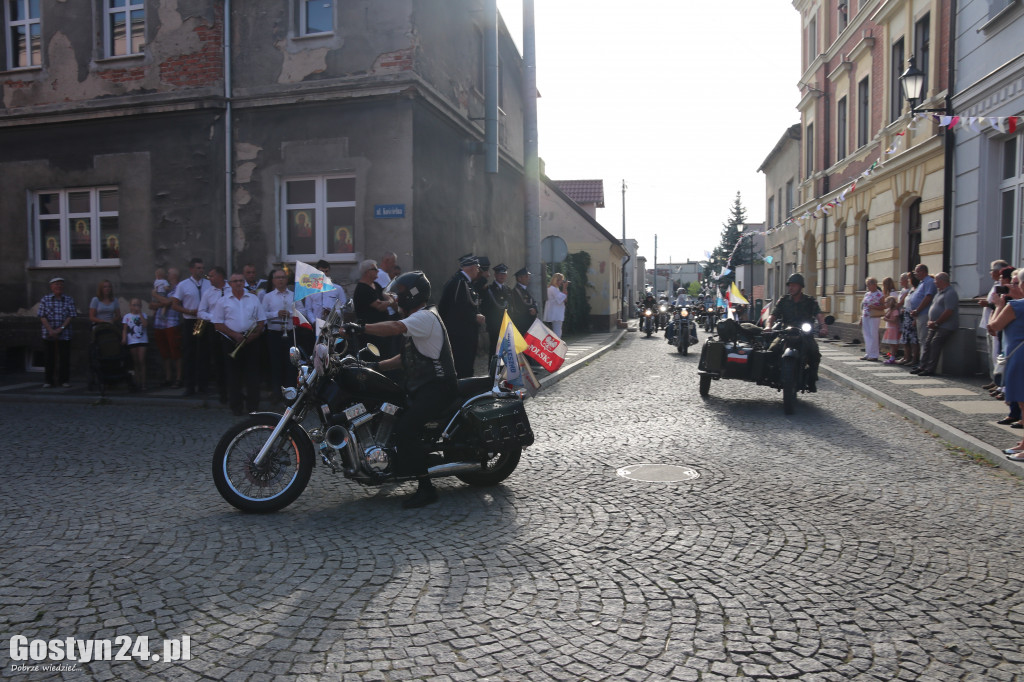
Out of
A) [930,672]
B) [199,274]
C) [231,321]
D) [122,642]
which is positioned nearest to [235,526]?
[122,642]

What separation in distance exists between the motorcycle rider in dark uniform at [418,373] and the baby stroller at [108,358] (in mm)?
7737

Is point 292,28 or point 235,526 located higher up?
point 292,28

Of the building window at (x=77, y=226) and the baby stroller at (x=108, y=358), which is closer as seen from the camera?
the baby stroller at (x=108, y=358)

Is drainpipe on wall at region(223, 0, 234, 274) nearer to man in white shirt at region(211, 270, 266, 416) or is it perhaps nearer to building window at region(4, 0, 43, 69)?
man in white shirt at region(211, 270, 266, 416)

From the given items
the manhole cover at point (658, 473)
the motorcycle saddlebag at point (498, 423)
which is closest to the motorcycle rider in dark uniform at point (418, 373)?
the motorcycle saddlebag at point (498, 423)

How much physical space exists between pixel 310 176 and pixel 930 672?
11.8m

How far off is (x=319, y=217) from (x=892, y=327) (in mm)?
11385

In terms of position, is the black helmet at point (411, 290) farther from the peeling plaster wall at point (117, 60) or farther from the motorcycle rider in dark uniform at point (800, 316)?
the peeling plaster wall at point (117, 60)

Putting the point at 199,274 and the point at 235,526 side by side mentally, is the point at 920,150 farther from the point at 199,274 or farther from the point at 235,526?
the point at 235,526

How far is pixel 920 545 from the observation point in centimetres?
444

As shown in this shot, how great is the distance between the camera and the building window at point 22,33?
14.0 metres

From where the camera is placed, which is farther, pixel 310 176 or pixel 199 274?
pixel 310 176

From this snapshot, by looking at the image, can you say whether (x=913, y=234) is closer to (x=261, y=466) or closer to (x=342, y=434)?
(x=342, y=434)

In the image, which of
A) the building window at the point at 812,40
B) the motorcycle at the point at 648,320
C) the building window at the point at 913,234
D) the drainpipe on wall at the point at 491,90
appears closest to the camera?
the drainpipe on wall at the point at 491,90
